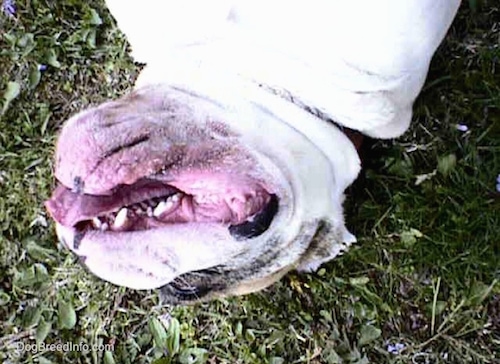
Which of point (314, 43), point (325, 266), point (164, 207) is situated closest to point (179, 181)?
point (164, 207)

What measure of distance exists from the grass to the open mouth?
23.7 inches

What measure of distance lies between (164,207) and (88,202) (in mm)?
139

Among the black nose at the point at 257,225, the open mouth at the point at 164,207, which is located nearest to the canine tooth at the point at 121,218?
the open mouth at the point at 164,207

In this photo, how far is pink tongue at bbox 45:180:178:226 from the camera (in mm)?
1801

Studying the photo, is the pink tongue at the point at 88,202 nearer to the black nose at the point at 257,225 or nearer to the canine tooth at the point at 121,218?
the canine tooth at the point at 121,218

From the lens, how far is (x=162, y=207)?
73.4 inches

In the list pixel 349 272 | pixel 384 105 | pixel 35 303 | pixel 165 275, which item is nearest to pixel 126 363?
pixel 35 303

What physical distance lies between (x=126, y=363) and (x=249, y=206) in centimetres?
91

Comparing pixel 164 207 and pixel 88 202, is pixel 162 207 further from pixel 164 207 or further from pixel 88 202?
pixel 88 202

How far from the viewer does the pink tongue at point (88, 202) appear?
5.91ft

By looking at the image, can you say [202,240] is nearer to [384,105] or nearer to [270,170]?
[270,170]

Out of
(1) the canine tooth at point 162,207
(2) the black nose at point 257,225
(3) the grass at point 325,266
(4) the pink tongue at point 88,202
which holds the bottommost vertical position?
(3) the grass at point 325,266

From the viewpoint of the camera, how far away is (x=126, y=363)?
2604mm

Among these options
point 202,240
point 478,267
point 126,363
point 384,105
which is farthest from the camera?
point 126,363
